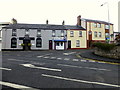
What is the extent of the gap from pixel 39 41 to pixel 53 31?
209 inches

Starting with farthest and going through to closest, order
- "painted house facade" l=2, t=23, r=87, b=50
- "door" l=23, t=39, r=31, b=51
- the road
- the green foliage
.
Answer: "door" l=23, t=39, r=31, b=51, "painted house facade" l=2, t=23, r=87, b=50, the green foliage, the road

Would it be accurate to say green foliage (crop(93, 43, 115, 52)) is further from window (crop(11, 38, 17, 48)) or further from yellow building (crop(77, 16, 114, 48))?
window (crop(11, 38, 17, 48))

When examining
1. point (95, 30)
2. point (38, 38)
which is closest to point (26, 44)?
point (38, 38)

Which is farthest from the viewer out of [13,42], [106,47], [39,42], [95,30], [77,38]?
[95,30]

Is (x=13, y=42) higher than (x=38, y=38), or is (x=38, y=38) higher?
(x=38, y=38)

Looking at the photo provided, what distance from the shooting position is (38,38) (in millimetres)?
31141

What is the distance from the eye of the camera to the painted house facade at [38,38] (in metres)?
30.1

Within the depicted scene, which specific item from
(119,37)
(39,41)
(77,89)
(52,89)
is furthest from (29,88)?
(39,41)

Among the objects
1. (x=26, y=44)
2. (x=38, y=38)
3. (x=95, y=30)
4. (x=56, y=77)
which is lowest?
(x=56, y=77)

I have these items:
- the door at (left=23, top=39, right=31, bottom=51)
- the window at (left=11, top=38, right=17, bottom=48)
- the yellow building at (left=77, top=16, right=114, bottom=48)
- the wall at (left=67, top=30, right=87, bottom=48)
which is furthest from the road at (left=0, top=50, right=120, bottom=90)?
the yellow building at (left=77, top=16, right=114, bottom=48)

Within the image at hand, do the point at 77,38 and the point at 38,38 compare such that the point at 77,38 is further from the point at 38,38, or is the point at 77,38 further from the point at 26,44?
the point at 26,44

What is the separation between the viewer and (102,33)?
36.1 meters

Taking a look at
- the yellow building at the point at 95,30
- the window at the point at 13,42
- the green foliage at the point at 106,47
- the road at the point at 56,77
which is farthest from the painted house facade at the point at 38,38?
the road at the point at 56,77

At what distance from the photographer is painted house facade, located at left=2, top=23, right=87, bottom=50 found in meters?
30.1
